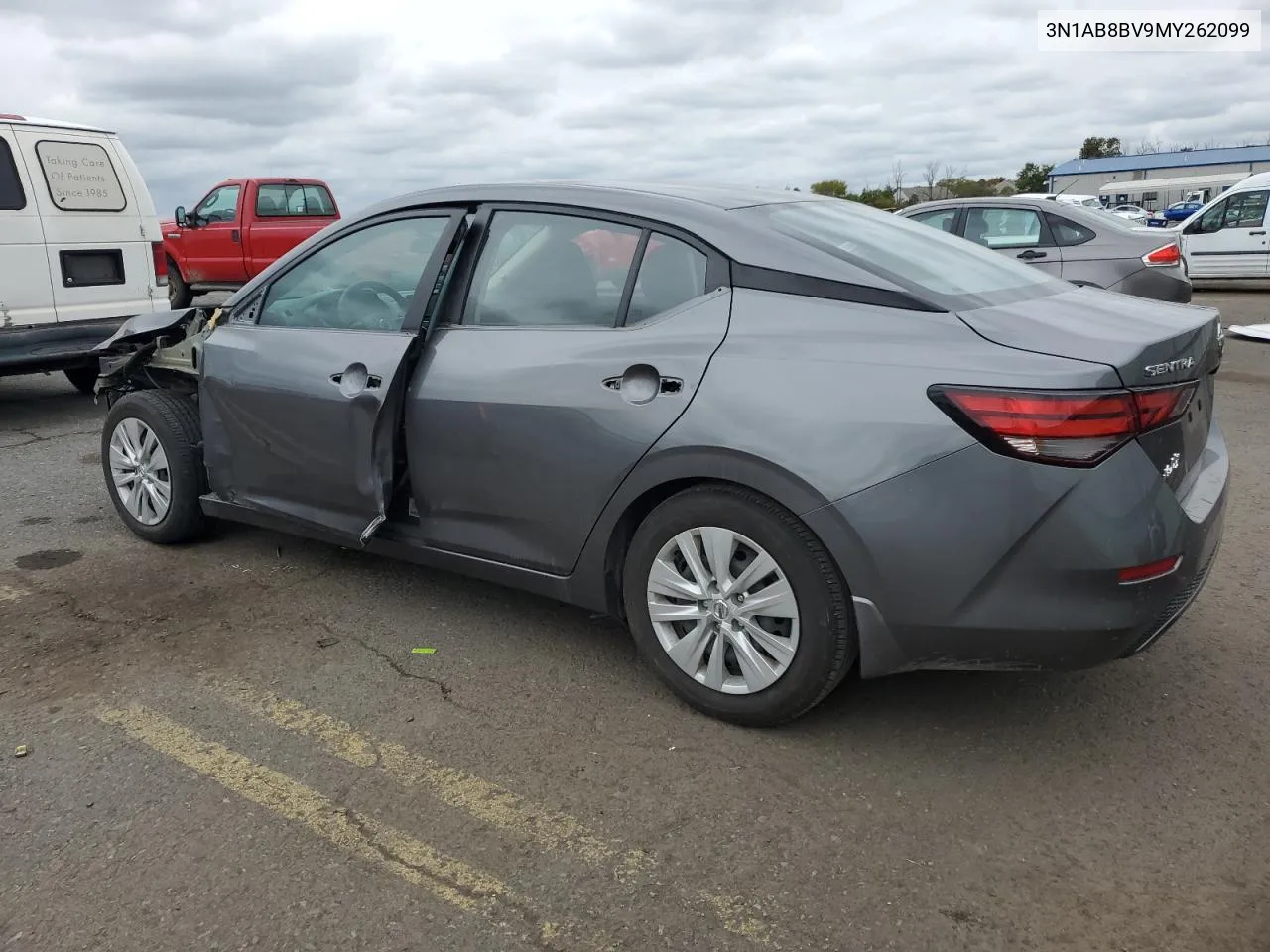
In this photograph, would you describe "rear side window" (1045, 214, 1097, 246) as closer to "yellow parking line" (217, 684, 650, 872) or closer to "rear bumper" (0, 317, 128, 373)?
"rear bumper" (0, 317, 128, 373)

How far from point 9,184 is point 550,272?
18.3ft

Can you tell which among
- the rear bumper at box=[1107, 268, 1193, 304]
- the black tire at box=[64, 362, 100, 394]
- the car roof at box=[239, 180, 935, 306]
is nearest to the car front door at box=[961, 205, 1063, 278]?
the rear bumper at box=[1107, 268, 1193, 304]

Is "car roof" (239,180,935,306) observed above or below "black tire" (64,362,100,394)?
above

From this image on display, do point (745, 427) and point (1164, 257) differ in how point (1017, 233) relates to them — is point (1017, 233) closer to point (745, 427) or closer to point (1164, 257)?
point (1164, 257)

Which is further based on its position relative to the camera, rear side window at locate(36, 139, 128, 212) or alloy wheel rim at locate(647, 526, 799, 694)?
rear side window at locate(36, 139, 128, 212)

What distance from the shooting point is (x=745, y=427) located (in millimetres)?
2906

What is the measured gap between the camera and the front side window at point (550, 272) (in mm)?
3350

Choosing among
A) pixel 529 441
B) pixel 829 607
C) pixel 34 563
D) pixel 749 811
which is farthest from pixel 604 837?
pixel 34 563

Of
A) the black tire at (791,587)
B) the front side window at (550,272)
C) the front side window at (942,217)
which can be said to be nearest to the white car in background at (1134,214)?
the front side window at (942,217)

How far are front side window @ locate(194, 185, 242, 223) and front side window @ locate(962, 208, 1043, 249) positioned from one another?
10669 mm

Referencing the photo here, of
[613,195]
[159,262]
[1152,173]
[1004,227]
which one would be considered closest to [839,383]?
[613,195]

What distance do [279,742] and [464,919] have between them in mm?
1028

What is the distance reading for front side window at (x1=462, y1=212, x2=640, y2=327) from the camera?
A: 3350mm

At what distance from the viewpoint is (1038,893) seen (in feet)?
7.95
